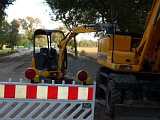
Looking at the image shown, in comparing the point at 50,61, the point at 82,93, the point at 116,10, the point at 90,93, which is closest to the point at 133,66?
the point at 90,93

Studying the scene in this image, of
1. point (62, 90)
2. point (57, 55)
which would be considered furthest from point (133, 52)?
point (57, 55)

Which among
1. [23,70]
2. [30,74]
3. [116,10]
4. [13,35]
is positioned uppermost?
[116,10]

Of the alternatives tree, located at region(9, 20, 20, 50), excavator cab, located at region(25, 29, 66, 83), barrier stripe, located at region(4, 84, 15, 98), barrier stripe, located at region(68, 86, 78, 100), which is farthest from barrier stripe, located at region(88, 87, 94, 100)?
tree, located at region(9, 20, 20, 50)

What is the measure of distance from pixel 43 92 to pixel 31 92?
22cm

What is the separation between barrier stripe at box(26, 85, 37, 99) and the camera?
9.41m

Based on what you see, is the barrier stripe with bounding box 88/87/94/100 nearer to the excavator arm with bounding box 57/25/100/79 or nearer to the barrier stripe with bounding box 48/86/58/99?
the barrier stripe with bounding box 48/86/58/99

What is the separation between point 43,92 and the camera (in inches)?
371

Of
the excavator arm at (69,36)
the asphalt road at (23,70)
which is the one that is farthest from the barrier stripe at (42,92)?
the excavator arm at (69,36)

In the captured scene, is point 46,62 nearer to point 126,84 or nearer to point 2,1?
point 126,84

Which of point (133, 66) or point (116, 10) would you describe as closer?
point (133, 66)

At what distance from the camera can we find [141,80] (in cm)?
1344

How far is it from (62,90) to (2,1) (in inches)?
1692

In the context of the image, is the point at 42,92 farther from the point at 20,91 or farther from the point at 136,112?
the point at 136,112

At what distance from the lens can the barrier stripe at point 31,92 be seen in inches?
371
